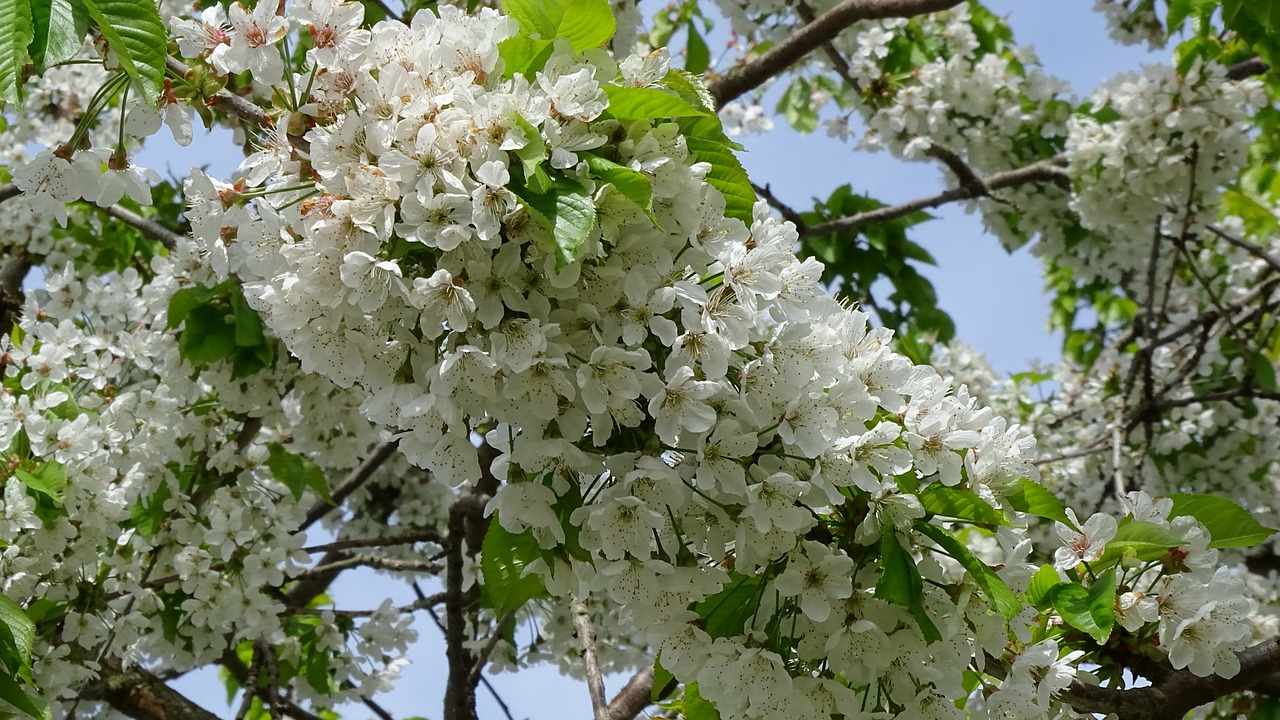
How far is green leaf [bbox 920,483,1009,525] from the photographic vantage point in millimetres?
1506

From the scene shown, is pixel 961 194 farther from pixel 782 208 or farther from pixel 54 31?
pixel 54 31

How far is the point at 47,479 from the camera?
8.41ft

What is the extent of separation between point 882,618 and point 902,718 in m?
0.17

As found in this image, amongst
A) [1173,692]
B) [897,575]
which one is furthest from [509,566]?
[1173,692]

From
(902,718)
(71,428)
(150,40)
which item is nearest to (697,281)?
(902,718)

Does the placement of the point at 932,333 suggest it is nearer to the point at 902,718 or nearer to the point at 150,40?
the point at 902,718

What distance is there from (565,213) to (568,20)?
374 mm

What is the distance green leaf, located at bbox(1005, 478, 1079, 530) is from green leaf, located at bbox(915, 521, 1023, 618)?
133 mm

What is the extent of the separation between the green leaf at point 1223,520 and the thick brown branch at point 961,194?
8.17 ft

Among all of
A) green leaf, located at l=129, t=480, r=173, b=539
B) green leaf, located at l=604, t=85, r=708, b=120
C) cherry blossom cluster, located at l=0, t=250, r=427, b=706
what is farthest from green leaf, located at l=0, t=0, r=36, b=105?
green leaf, located at l=129, t=480, r=173, b=539

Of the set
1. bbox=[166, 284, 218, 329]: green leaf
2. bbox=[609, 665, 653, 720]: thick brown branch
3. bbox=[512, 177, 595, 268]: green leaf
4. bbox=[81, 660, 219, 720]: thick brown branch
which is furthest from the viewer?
bbox=[81, 660, 219, 720]: thick brown branch

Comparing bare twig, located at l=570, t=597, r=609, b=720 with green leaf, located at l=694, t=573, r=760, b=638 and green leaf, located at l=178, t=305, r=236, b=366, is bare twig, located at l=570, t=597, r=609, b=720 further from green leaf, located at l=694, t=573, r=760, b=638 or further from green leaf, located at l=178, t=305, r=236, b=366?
green leaf, located at l=178, t=305, r=236, b=366

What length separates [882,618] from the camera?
150 cm

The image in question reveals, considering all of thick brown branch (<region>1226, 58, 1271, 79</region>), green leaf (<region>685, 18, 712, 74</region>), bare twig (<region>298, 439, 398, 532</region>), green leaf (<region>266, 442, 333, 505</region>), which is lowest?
green leaf (<region>266, 442, 333, 505</region>)
